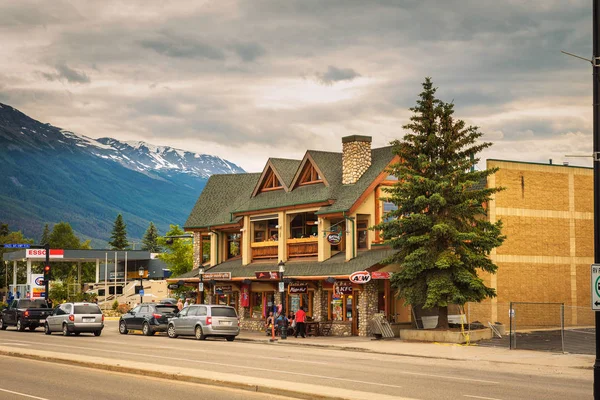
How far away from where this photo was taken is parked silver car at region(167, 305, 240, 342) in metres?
40.9

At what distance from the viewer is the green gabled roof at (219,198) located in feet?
188

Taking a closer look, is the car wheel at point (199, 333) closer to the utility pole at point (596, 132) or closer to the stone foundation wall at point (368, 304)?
the stone foundation wall at point (368, 304)

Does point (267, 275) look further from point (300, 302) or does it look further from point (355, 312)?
point (355, 312)

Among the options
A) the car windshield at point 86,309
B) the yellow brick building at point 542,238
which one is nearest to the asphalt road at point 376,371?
the car windshield at point 86,309

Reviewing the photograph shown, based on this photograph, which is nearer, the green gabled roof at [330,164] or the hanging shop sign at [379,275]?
the hanging shop sign at [379,275]

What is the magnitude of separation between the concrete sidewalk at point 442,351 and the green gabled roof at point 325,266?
3.49 meters

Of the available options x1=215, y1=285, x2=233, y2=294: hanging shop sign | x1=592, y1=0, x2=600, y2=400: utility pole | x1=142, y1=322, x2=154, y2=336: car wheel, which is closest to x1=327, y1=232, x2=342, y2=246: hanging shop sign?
x1=142, y1=322, x2=154, y2=336: car wheel

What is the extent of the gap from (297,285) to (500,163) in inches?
526

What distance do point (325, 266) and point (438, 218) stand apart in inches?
330

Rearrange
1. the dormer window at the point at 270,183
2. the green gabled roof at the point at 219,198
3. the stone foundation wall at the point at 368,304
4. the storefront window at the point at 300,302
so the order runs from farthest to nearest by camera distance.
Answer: the green gabled roof at the point at 219,198
the dormer window at the point at 270,183
the storefront window at the point at 300,302
the stone foundation wall at the point at 368,304

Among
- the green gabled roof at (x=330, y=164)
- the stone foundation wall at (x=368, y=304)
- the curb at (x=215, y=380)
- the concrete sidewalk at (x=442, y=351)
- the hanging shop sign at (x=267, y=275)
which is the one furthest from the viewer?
the green gabled roof at (x=330, y=164)

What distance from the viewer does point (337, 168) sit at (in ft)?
159

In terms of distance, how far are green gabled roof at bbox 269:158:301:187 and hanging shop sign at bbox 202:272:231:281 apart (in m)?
6.59

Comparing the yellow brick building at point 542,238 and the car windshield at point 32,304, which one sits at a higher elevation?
the yellow brick building at point 542,238
